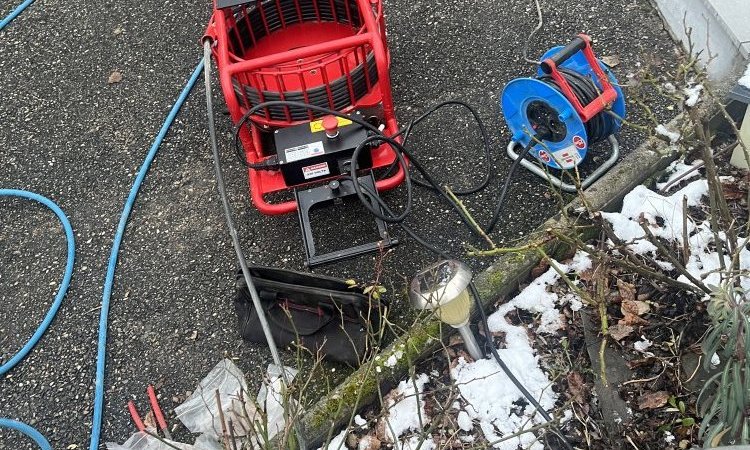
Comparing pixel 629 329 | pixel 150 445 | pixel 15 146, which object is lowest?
pixel 629 329

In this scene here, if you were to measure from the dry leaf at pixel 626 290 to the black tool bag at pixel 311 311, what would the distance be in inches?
36.8

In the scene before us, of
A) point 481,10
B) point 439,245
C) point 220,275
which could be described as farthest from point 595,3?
point 220,275

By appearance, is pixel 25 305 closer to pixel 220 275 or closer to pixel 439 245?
pixel 220 275

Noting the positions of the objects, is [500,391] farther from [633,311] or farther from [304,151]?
[304,151]

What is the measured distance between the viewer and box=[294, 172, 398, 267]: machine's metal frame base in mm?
2805

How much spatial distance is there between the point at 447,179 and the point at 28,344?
6.80 feet

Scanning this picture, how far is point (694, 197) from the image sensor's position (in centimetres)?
276

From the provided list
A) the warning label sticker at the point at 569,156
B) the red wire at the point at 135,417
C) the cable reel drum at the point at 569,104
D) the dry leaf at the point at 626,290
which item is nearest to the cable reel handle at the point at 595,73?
the cable reel drum at the point at 569,104

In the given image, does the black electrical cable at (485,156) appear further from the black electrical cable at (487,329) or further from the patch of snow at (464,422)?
the patch of snow at (464,422)

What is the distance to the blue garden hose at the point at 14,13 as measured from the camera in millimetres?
4238

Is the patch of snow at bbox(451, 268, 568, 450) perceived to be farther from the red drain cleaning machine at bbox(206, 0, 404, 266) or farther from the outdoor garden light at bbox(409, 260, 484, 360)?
the red drain cleaning machine at bbox(206, 0, 404, 266)

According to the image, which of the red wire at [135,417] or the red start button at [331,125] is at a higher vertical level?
the red start button at [331,125]

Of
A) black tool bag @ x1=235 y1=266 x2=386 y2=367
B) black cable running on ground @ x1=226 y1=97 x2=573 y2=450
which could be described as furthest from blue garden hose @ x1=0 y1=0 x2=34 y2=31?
black tool bag @ x1=235 y1=266 x2=386 y2=367

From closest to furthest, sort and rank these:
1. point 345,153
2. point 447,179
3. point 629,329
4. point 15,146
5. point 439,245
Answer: point 629,329 → point 345,153 → point 439,245 → point 447,179 → point 15,146
